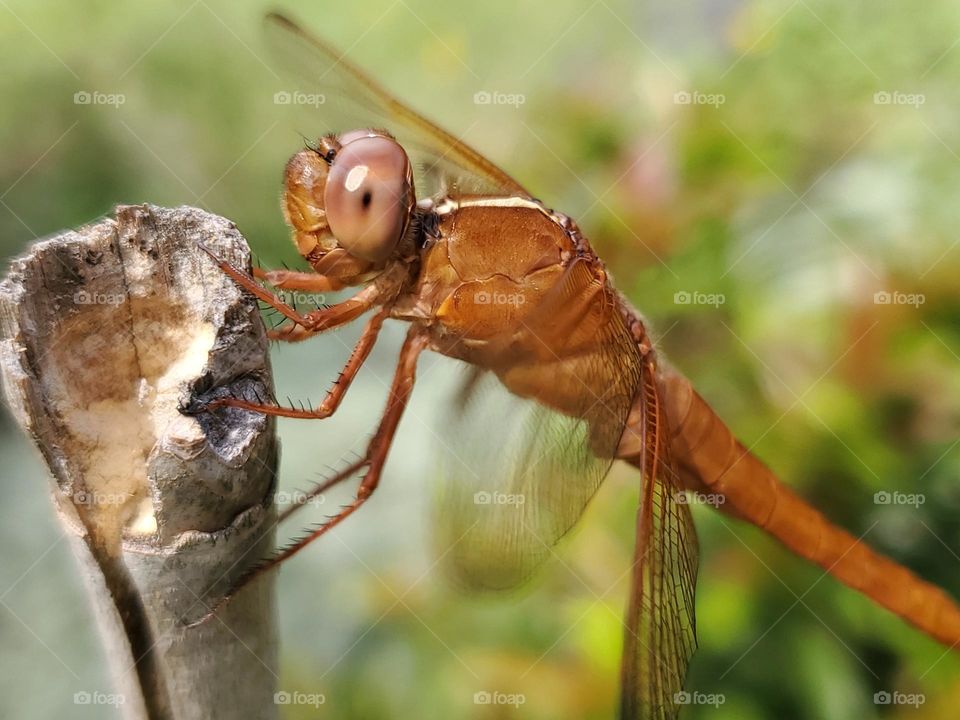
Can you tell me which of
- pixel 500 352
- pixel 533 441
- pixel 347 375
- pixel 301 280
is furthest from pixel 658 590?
pixel 301 280

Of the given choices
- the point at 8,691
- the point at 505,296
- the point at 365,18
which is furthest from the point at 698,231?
the point at 8,691

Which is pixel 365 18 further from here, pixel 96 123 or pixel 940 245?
pixel 940 245

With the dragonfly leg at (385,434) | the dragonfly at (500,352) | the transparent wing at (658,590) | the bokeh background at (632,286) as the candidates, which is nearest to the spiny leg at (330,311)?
the dragonfly at (500,352)

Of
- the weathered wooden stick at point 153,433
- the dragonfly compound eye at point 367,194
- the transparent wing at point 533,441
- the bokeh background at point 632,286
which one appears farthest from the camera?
the bokeh background at point 632,286

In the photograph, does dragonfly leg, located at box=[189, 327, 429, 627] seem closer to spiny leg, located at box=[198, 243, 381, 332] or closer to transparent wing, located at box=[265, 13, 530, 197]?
spiny leg, located at box=[198, 243, 381, 332]

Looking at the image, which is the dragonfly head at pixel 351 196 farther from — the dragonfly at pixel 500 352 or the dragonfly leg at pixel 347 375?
the dragonfly leg at pixel 347 375

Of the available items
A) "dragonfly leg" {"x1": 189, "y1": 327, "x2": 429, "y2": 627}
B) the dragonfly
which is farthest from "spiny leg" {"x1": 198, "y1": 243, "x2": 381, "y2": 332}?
"dragonfly leg" {"x1": 189, "y1": 327, "x2": 429, "y2": 627}

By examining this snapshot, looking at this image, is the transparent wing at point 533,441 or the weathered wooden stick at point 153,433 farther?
the transparent wing at point 533,441
